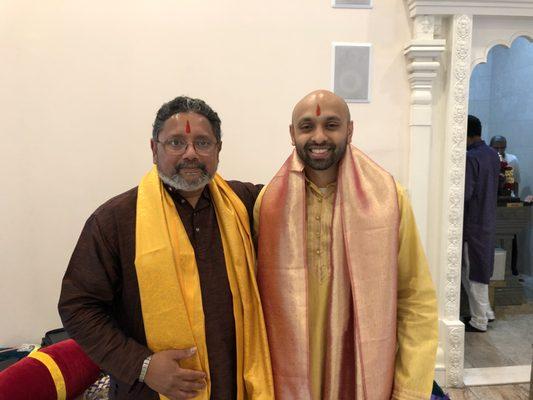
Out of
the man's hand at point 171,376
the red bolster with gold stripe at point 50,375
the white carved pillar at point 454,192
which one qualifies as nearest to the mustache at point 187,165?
the man's hand at point 171,376

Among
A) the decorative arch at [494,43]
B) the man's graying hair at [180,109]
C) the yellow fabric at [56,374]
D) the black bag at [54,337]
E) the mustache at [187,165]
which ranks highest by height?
the decorative arch at [494,43]

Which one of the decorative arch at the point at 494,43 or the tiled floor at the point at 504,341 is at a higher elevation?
the decorative arch at the point at 494,43

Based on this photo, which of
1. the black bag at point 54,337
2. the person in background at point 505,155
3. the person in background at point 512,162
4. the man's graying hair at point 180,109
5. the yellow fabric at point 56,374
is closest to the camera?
the man's graying hair at point 180,109

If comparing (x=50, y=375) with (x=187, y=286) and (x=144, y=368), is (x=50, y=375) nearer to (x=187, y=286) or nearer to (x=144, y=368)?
(x=144, y=368)

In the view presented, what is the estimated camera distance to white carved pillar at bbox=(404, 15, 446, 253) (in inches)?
95.0

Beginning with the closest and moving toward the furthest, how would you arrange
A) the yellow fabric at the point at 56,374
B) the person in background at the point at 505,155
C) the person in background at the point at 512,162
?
1. the yellow fabric at the point at 56,374
2. the person in background at the point at 512,162
3. the person in background at the point at 505,155

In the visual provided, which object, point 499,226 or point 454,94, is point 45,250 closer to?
point 454,94

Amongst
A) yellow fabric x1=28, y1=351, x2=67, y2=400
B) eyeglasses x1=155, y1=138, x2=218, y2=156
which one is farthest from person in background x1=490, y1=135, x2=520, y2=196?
yellow fabric x1=28, y1=351, x2=67, y2=400

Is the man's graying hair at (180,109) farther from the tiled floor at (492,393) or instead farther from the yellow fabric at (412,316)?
the tiled floor at (492,393)

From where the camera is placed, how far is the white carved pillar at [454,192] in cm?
245

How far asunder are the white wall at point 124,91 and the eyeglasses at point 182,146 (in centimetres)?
120

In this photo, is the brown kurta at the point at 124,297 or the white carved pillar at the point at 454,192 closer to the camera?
the brown kurta at the point at 124,297

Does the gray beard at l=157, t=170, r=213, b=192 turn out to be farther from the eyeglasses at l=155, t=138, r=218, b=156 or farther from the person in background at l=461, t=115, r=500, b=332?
the person in background at l=461, t=115, r=500, b=332

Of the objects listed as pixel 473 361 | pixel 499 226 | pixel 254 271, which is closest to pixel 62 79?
pixel 254 271
